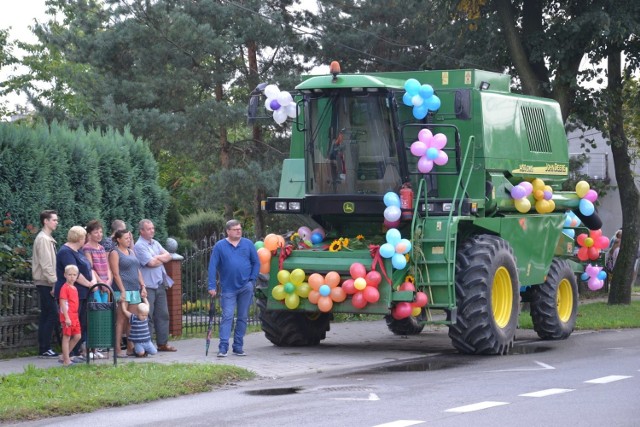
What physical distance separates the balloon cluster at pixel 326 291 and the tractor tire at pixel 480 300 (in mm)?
1610

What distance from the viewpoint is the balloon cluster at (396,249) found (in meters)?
16.0

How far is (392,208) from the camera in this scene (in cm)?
1645

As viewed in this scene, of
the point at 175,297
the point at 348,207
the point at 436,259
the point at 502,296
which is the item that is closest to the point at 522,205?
the point at 502,296

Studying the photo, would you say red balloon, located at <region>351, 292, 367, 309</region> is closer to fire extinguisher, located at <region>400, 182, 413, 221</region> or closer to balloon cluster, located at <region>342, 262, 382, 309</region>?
balloon cluster, located at <region>342, 262, 382, 309</region>

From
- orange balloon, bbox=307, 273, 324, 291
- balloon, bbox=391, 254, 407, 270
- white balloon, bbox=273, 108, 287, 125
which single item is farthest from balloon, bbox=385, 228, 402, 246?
white balloon, bbox=273, 108, 287, 125

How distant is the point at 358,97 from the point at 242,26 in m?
14.6

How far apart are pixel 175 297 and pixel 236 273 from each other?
303 cm

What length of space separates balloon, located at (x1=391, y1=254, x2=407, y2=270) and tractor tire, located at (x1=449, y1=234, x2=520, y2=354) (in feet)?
3.24

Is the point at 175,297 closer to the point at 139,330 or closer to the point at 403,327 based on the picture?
the point at 139,330

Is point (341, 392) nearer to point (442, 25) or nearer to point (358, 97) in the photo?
point (358, 97)

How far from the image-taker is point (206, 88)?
32594mm

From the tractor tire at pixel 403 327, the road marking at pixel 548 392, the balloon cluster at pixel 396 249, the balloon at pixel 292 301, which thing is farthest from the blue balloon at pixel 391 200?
the road marking at pixel 548 392

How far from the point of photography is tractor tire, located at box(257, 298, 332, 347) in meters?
17.6

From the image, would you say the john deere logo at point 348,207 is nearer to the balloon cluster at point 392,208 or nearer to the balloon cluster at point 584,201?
the balloon cluster at point 392,208
